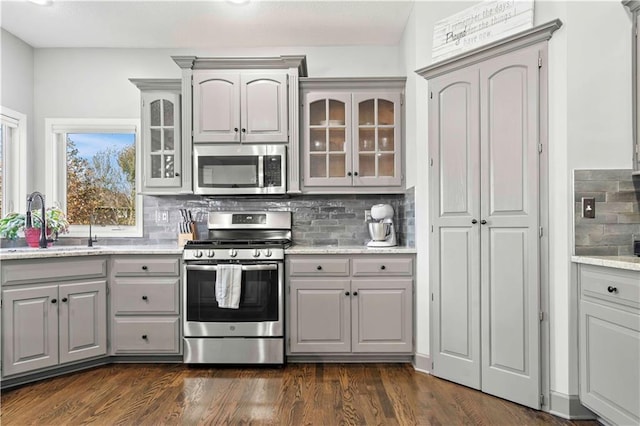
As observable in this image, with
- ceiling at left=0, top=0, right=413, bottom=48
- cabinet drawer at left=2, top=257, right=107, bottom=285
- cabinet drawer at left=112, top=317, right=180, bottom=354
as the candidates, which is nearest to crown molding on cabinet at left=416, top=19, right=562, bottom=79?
ceiling at left=0, top=0, right=413, bottom=48

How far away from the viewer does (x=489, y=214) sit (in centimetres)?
268

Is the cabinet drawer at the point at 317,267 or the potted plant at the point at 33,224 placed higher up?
the potted plant at the point at 33,224

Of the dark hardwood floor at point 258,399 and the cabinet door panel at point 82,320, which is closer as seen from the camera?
the dark hardwood floor at point 258,399

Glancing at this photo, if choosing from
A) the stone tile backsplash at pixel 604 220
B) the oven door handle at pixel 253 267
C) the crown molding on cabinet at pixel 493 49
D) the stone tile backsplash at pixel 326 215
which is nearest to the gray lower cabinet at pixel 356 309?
the oven door handle at pixel 253 267

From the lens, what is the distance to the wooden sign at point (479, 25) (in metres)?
2.54

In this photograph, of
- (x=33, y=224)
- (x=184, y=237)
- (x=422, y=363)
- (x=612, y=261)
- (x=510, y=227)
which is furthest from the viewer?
(x=184, y=237)

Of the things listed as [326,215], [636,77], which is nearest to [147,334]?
[326,215]

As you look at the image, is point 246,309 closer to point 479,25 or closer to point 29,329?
point 29,329

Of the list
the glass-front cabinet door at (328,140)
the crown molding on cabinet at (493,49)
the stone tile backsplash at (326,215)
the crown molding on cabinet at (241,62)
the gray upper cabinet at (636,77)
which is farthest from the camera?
the stone tile backsplash at (326,215)

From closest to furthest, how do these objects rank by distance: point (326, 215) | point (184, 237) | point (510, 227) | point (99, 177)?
point (510, 227)
point (184, 237)
point (326, 215)
point (99, 177)

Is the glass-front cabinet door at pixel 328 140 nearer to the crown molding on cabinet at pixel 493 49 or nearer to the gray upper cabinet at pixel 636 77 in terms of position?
the crown molding on cabinet at pixel 493 49

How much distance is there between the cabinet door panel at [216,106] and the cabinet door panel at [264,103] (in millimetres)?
66

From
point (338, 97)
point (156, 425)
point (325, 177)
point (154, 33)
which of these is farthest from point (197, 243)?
point (154, 33)

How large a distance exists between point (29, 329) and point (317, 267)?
201 cm
